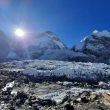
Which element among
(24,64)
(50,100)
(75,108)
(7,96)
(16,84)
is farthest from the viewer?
(24,64)

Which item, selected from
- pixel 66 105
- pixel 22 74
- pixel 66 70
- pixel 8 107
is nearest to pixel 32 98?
pixel 8 107

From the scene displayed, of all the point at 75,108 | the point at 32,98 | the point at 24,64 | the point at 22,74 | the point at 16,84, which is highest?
the point at 24,64

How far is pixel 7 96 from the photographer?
7456 centimetres

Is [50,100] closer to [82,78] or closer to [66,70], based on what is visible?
[82,78]

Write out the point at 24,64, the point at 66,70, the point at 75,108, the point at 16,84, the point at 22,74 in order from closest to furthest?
the point at 75,108 → the point at 16,84 → the point at 22,74 → the point at 66,70 → the point at 24,64

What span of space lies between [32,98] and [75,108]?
52.6 ft

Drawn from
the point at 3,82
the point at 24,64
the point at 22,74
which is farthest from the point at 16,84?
the point at 24,64

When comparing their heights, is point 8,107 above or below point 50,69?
below

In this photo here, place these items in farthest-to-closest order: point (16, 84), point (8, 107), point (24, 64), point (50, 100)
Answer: point (24, 64) → point (16, 84) → point (50, 100) → point (8, 107)

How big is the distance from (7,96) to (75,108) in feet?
72.7

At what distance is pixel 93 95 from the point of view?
6294 centimetres

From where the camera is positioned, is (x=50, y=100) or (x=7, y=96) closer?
(x=50, y=100)

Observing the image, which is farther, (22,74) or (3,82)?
(22,74)

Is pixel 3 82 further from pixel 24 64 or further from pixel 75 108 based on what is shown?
pixel 24 64
